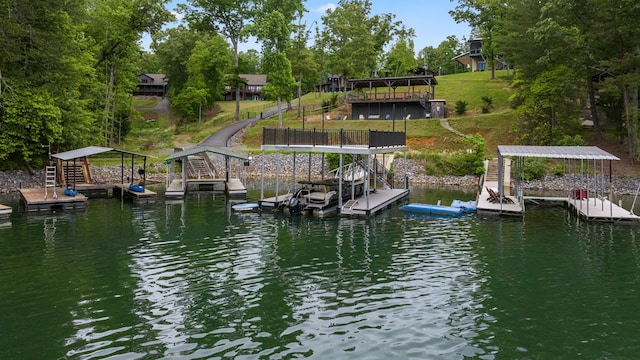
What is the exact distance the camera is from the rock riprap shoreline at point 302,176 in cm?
3747

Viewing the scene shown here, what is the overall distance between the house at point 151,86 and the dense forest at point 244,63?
2775cm

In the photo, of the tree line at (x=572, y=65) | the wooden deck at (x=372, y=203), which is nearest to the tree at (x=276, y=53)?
the tree line at (x=572, y=65)

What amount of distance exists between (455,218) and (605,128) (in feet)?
104

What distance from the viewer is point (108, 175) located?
143ft

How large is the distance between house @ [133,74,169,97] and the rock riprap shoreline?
56.6 m

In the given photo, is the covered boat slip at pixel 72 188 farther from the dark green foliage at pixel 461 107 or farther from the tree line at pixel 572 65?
the dark green foliage at pixel 461 107

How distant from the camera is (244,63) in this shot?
70.2m

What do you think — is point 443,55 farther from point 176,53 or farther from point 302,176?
point 302,176

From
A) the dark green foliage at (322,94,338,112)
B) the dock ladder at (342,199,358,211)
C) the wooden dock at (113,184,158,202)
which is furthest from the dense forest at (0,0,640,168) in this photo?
the dock ladder at (342,199,358,211)

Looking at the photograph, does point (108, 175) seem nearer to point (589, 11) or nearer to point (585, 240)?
point (585, 240)

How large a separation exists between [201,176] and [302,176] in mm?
10441

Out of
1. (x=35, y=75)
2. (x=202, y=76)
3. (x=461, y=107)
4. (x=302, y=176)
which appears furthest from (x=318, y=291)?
(x=202, y=76)

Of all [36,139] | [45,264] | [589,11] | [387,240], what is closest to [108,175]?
[36,139]

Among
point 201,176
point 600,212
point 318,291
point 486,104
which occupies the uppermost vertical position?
point 486,104
